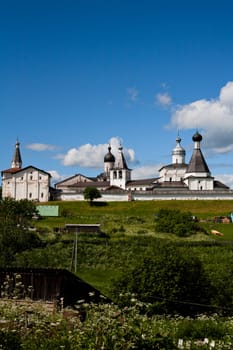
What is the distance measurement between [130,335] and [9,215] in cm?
4066

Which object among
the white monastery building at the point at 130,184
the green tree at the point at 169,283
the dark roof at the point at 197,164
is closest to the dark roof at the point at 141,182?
the white monastery building at the point at 130,184

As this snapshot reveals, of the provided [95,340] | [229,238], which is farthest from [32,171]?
[95,340]

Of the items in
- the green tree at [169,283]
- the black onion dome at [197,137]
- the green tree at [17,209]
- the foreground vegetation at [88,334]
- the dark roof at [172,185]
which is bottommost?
the green tree at [169,283]

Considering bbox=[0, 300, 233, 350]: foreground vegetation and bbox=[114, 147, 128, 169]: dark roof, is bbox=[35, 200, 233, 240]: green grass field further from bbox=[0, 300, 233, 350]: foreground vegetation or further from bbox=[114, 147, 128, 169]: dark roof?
bbox=[0, 300, 233, 350]: foreground vegetation

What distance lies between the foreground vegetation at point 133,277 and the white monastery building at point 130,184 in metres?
8.84

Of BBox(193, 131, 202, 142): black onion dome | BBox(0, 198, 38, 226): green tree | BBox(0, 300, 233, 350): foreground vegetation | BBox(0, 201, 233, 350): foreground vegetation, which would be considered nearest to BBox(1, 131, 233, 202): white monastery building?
BBox(193, 131, 202, 142): black onion dome

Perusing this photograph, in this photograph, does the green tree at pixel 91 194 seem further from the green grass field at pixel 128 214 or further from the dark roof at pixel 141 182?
the dark roof at pixel 141 182

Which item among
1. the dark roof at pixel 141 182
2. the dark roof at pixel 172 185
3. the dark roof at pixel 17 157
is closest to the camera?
the dark roof at pixel 172 185

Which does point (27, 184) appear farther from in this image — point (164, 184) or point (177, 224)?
point (177, 224)

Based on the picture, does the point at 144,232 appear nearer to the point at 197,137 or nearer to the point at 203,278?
the point at 203,278

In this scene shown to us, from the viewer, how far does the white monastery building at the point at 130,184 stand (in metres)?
79.9

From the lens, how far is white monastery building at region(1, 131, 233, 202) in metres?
79.9

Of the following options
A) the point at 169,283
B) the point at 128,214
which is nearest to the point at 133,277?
the point at 169,283

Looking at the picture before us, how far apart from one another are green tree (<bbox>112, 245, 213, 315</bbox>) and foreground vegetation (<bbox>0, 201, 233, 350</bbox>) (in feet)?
0.12
